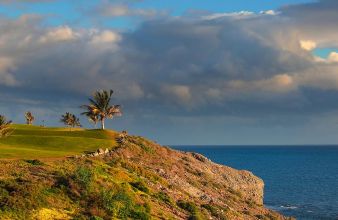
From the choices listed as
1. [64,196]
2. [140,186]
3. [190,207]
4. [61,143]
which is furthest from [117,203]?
[61,143]

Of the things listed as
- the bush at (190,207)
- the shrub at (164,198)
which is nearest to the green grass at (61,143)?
the shrub at (164,198)

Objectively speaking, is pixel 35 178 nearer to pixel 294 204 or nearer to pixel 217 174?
pixel 217 174

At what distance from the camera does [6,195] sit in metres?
33.7

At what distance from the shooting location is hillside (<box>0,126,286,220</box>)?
34812mm

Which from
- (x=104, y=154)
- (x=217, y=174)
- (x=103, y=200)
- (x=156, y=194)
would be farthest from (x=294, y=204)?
(x=103, y=200)

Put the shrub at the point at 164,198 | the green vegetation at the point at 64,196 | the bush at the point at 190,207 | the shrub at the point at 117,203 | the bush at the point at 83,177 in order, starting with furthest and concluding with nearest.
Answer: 1. the shrub at the point at 164,198
2. the bush at the point at 190,207
3. the bush at the point at 83,177
4. the shrub at the point at 117,203
5. the green vegetation at the point at 64,196

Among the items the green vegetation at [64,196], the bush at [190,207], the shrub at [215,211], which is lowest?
the shrub at [215,211]

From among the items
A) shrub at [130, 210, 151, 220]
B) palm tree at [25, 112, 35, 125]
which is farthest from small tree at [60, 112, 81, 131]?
shrub at [130, 210, 151, 220]

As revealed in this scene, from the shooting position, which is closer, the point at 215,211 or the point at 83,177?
the point at 83,177

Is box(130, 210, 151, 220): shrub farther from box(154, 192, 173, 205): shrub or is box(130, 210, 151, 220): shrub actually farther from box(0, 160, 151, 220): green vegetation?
box(154, 192, 173, 205): shrub

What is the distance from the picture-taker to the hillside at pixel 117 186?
34812 mm

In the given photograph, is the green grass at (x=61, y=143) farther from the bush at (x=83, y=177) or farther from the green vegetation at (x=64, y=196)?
the bush at (x=83, y=177)

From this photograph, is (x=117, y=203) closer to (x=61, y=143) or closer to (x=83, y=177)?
(x=83, y=177)

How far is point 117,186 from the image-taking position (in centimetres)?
4328
